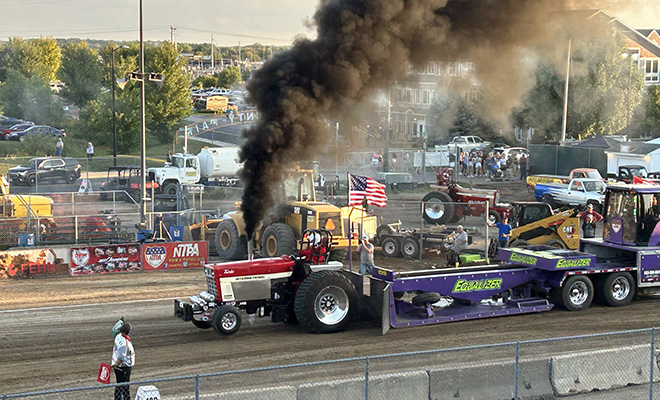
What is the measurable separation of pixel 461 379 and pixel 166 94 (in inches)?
1913

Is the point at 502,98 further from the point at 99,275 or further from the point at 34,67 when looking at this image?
the point at 34,67

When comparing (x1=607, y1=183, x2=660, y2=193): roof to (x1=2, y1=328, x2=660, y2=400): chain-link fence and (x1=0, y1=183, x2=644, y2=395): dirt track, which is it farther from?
(x1=2, y1=328, x2=660, y2=400): chain-link fence

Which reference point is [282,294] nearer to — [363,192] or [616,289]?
[363,192]

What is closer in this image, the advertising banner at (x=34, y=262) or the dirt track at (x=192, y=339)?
the dirt track at (x=192, y=339)

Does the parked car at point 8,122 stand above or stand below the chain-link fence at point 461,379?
above

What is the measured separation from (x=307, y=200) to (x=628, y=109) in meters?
38.6

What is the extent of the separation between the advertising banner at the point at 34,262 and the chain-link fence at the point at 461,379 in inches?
410

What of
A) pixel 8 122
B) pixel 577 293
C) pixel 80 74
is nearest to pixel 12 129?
pixel 8 122

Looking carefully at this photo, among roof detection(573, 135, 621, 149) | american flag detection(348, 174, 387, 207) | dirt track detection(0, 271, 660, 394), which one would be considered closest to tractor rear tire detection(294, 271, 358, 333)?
dirt track detection(0, 271, 660, 394)

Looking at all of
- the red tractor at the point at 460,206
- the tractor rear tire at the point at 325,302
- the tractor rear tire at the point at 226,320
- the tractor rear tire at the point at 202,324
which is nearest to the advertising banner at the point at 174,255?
the tractor rear tire at the point at 202,324

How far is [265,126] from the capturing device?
16656 millimetres

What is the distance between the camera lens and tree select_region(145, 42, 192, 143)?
55.0 metres

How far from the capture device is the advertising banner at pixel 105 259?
21.5m

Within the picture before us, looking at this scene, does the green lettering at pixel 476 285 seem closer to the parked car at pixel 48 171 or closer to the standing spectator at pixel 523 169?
the parked car at pixel 48 171
